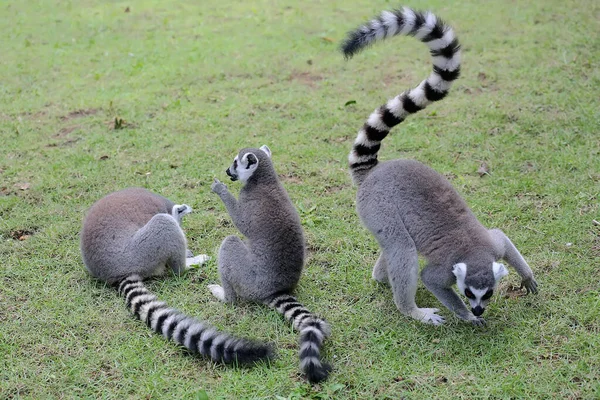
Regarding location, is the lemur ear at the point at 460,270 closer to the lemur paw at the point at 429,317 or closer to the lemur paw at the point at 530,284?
the lemur paw at the point at 429,317

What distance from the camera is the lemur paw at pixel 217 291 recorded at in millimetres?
4832

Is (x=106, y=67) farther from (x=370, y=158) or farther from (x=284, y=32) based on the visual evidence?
(x=370, y=158)

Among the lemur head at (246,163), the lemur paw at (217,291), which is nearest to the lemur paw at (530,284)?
the lemur head at (246,163)

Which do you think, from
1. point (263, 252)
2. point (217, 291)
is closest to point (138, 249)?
point (217, 291)

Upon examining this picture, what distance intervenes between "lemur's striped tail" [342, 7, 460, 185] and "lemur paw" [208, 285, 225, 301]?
1.81 m

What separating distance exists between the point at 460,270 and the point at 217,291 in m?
1.97

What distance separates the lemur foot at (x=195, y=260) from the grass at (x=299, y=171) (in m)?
0.13

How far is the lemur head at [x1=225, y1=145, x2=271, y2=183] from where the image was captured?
4738mm

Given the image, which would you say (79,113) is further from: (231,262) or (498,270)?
(498,270)

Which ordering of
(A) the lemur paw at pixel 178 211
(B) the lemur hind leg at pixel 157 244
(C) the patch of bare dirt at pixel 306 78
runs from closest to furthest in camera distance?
(B) the lemur hind leg at pixel 157 244 < (A) the lemur paw at pixel 178 211 < (C) the patch of bare dirt at pixel 306 78

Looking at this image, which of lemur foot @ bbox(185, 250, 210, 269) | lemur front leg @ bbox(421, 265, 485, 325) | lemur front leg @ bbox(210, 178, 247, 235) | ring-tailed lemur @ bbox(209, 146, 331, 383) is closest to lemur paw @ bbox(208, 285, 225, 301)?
ring-tailed lemur @ bbox(209, 146, 331, 383)

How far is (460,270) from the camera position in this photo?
4.06 metres

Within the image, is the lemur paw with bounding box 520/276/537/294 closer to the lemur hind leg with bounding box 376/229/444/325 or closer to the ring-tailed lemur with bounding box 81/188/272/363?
the lemur hind leg with bounding box 376/229/444/325

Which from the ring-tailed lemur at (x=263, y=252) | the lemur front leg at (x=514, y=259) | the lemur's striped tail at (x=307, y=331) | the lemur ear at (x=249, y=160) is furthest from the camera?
the lemur ear at (x=249, y=160)
